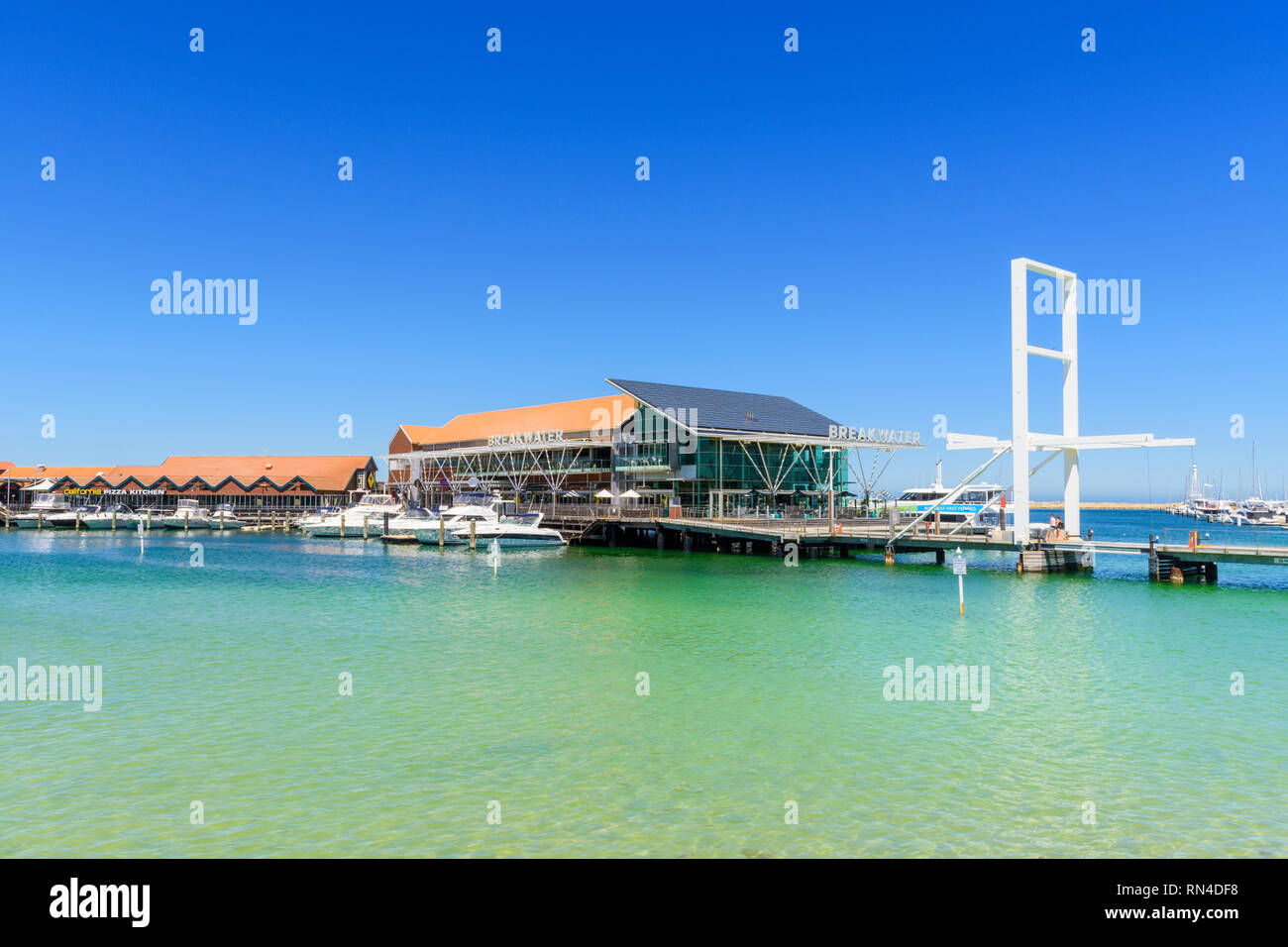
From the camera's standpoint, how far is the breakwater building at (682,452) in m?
62.2

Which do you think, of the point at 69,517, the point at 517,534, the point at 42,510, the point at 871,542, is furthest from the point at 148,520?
the point at 871,542

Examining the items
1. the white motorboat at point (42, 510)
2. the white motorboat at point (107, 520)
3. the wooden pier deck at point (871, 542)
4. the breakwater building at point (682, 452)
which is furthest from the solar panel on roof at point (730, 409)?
the white motorboat at point (42, 510)

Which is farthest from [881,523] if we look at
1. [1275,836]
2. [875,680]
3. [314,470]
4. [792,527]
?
[314,470]

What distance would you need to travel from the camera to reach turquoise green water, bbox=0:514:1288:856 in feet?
33.7

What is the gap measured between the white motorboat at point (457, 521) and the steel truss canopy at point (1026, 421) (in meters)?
35.4

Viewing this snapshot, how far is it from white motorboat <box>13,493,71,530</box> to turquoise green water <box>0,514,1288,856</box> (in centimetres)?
7174

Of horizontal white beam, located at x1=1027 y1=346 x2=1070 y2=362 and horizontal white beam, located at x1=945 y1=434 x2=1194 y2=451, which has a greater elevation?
horizontal white beam, located at x1=1027 y1=346 x2=1070 y2=362

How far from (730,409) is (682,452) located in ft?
20.1

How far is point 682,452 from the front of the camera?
6256cm

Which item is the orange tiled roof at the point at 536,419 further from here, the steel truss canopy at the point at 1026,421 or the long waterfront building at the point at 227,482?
the steel truss canopy at the point at 1026,421

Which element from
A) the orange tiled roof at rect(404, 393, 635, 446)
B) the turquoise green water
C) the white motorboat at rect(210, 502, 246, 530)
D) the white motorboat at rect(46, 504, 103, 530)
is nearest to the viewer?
the turquoise green water

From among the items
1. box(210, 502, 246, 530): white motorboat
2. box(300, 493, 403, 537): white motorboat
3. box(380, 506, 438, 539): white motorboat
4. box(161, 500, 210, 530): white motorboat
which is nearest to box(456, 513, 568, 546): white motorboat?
box(380, 506, 438, 539): white motorboat

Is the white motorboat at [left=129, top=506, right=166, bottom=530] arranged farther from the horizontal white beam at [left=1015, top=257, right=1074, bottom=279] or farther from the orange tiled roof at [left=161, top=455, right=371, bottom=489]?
the horizontal white beam at [left=1015, top=257, right=1074, bottom=279]
